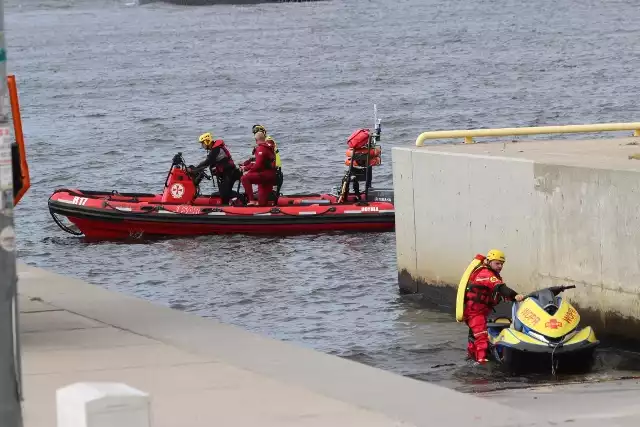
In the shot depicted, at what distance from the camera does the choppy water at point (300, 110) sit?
18.1 meters

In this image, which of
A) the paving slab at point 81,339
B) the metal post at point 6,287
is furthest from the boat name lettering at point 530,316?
the metal post at point 6,287

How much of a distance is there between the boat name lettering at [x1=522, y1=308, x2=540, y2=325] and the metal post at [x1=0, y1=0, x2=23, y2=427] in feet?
24.2

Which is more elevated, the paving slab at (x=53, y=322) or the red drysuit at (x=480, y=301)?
the paving slab at (x=53, y=322)

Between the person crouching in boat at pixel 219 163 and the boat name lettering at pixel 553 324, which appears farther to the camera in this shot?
the person crouching in boat at pixel 219 163

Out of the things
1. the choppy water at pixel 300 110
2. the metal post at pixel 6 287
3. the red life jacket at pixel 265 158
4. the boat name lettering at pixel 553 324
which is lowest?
the choppy water at pixel 300 110

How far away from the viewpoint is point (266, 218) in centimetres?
2353

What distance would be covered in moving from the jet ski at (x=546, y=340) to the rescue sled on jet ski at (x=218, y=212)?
32.8 feet

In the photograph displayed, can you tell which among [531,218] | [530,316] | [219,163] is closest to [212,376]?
[530,316]

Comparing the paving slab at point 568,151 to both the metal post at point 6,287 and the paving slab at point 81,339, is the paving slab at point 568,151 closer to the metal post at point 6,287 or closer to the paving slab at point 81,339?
the paving slab at point 81,339

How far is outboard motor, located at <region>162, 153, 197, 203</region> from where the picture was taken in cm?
2361

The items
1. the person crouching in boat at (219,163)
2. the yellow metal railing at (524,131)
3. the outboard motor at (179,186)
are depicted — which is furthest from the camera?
the outboard motor at (179,186)

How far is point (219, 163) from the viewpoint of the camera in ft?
76.6

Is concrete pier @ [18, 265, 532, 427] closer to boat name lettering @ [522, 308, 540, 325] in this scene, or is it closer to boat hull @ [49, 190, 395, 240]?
boat name lettering @ [522, 308, 540, 325]

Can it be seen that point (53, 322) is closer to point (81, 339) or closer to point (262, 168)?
point (81, 339)
